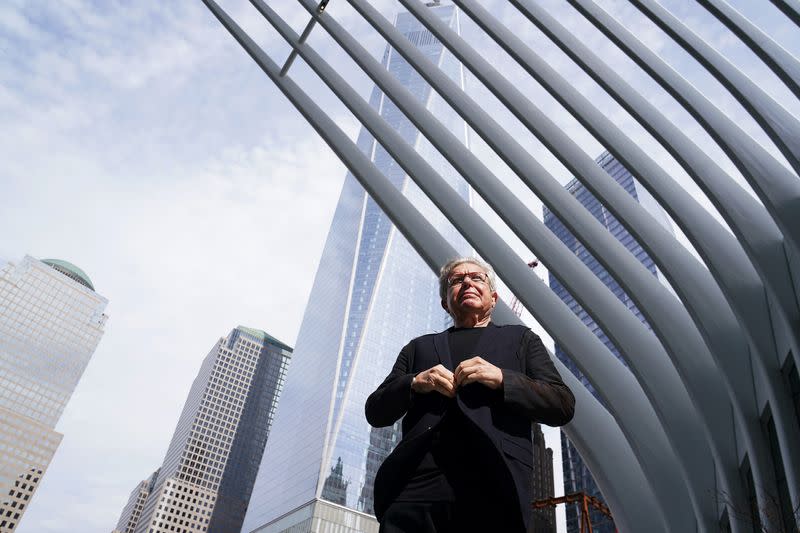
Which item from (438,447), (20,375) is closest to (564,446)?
(438,447)

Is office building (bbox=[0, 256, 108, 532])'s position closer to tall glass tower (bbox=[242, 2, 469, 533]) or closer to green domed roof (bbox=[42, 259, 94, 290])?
green domed roof (bbox=[42, 259, 94, 290])

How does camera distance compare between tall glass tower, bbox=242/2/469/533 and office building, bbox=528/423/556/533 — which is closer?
office building, bbox=528/423/556/533

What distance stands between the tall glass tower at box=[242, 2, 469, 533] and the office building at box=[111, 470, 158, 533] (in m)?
60.8

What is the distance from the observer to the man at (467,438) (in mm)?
1600

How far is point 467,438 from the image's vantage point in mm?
1689

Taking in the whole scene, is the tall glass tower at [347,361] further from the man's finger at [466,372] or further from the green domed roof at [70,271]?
the man's finger at [466,372]

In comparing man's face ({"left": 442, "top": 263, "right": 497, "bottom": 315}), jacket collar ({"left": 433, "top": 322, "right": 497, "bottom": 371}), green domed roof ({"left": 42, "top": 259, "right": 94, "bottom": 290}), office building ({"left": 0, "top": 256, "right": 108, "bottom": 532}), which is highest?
green domed roof ({"left": 42, "top": 259, "right": 94, "bottom": 290})

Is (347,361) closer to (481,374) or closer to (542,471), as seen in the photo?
(542,471)

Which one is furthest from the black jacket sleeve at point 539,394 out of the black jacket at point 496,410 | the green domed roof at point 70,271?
the green domed roof at point 70,271

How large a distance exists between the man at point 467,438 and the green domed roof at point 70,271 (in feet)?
602

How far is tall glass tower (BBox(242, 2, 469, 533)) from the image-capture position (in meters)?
92.3

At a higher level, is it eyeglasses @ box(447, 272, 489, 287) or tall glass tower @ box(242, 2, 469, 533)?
tall glass tower @ box(242, 2, 469, 533)

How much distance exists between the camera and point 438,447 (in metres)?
1.72

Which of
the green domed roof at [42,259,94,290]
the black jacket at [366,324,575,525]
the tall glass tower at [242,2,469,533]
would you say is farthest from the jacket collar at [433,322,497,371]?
the green domed roof at [42,259,94,290]
